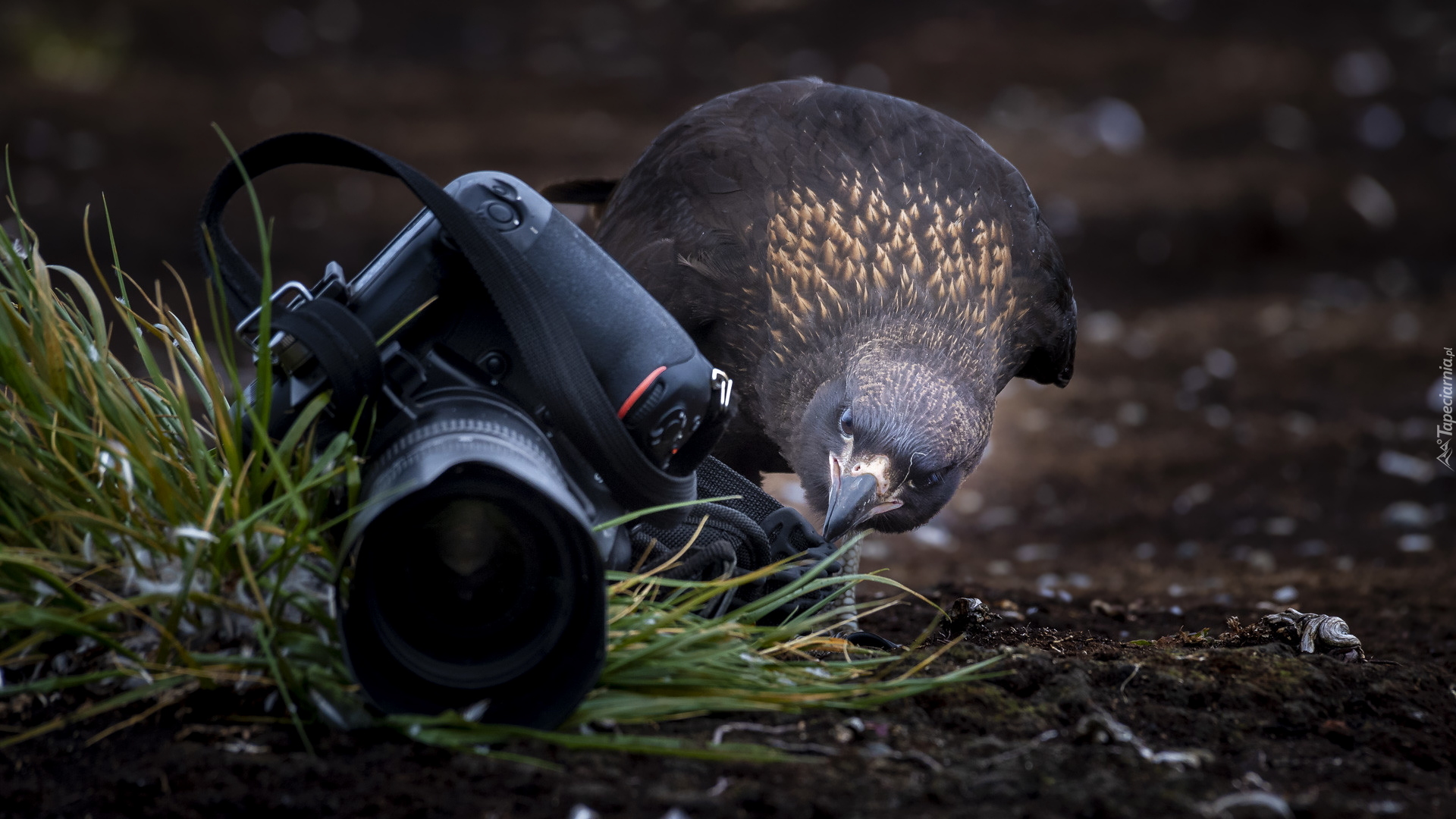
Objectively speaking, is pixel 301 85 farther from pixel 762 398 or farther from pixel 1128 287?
pixel 762 398

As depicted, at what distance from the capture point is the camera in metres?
1.89

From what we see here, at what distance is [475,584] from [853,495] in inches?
53.8

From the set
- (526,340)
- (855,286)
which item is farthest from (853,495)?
(526,340)

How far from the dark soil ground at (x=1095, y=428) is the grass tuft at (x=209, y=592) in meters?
0.06

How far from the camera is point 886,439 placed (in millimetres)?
3141

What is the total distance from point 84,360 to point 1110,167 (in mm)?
10302

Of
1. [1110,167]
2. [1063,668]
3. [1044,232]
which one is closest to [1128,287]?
[1110,167]

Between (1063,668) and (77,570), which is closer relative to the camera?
(77,570)

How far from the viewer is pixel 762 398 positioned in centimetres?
346

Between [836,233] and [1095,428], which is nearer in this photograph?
[836,233]

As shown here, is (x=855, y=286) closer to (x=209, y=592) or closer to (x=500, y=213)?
(x=500, y=213)

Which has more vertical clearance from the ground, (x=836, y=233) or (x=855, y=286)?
(x=836, y=233)

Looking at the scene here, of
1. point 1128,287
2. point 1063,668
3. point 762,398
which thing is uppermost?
point 1128,287

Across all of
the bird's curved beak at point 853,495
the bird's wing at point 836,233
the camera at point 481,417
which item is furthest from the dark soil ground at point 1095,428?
the bird's wing at point 836,233
